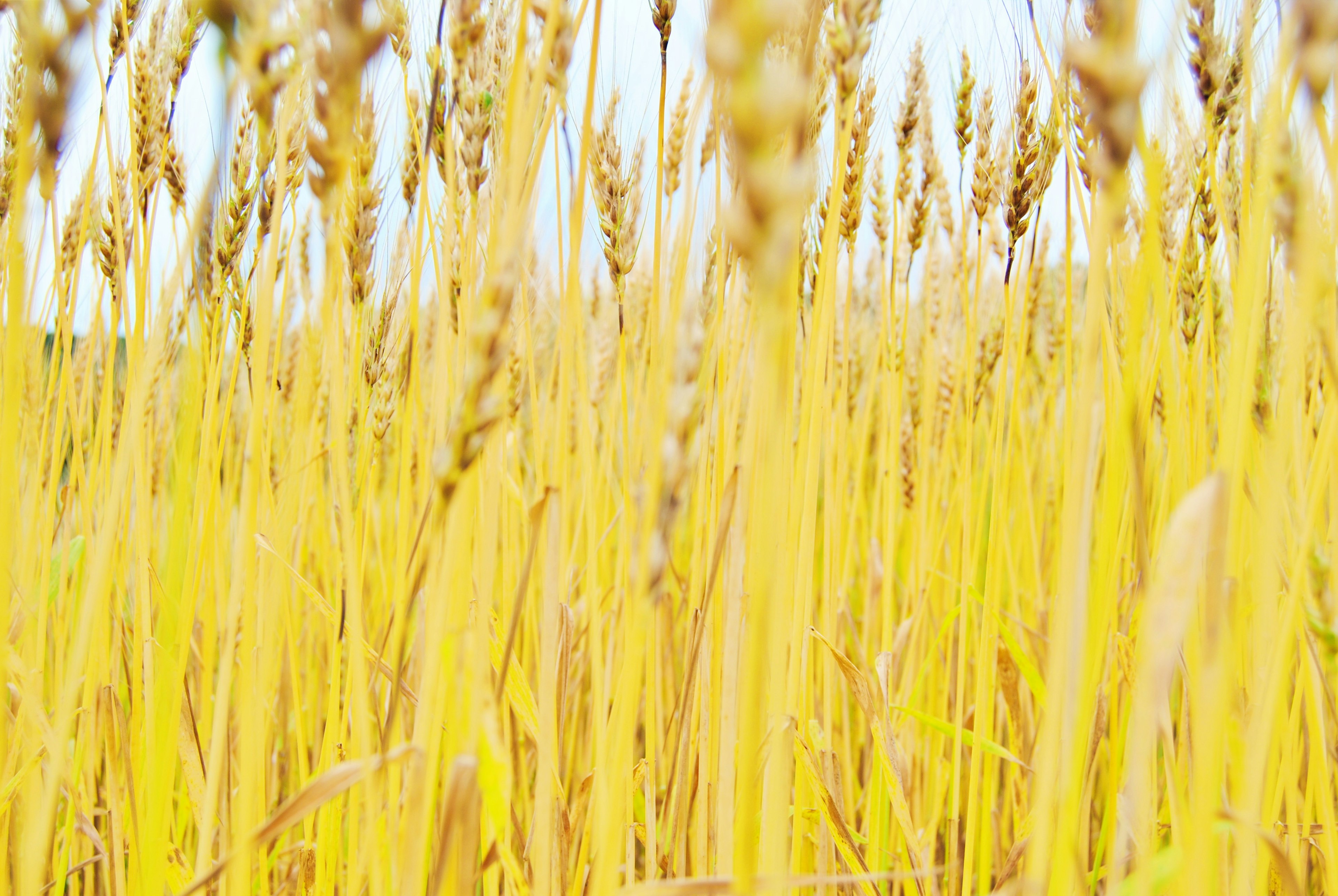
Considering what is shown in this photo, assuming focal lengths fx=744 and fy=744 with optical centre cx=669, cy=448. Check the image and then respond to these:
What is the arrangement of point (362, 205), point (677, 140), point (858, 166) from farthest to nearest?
point (677, 140) < point (858, 166) < point (362, 205)

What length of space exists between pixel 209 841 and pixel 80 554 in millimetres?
781

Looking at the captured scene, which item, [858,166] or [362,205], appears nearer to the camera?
[362,205]

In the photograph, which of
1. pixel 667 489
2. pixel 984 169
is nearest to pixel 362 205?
pixel 667 489

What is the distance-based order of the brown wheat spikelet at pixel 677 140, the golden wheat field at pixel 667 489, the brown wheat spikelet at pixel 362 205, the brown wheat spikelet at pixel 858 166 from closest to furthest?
the golden wheat field at pixel 667 489
the brown wheat spikelet at pixel 362 205
the brown wheat spikelet at pixel 858 166
the brown wheat spikelet at pixel 677 140

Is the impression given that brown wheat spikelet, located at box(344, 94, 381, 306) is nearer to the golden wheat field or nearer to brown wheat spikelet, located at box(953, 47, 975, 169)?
the golden wheat field

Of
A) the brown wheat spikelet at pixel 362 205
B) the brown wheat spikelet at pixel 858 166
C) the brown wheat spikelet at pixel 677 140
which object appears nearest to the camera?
the brown wheat spikelet at pixel 362 205

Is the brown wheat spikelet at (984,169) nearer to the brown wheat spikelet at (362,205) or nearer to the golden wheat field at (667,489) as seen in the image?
the golden wheat field at (667,489)

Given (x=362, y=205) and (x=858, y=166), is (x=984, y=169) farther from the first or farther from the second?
(x=362, y=205)

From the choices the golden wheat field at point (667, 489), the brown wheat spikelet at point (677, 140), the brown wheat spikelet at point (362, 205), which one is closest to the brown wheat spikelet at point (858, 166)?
Answer: the golden wheat field at point (667, 489)

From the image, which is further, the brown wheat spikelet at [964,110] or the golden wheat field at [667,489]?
the brown wheat spikelet at [964,110]

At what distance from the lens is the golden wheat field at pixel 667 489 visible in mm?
357

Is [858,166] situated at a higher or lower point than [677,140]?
lower

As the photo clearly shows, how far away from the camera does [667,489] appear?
0.87 ft

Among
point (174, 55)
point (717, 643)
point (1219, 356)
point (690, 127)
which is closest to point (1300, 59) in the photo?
point (690, 127)
